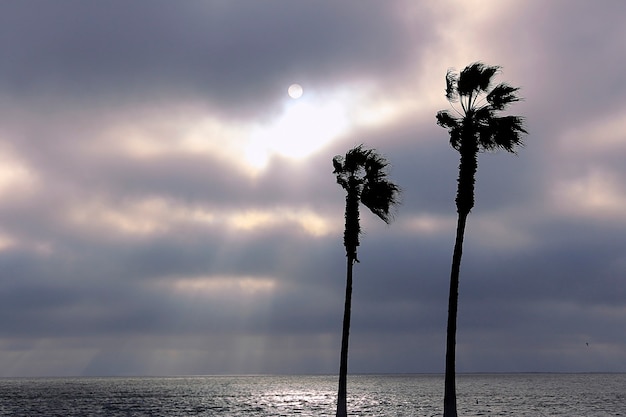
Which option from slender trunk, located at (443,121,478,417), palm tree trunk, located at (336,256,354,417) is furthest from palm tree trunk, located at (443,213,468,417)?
palm tree trunk, located at (336,256,354,417)

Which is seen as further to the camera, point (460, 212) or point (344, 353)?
point (344, 353)

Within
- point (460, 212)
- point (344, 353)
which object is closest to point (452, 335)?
point (460, 212)

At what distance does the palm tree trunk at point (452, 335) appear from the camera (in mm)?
31703

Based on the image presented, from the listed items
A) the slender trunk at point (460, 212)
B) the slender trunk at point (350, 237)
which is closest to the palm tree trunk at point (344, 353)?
the slender trunk at point (350, 237)

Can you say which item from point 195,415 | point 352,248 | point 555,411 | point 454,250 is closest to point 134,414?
point 195,415

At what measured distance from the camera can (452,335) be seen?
3241 cm

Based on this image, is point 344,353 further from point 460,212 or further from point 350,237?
point 460,212

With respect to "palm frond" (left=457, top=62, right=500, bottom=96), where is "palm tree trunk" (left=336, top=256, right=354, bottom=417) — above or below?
below

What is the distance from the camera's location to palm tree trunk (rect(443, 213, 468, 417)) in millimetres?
31703

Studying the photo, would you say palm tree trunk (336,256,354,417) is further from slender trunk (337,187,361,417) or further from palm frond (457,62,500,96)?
palm frond (457,62,500,96)

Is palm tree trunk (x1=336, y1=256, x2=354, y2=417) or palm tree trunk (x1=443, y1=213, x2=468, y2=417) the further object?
palm tree trunk (x1=336, y1=256, x2=354, y2=417)

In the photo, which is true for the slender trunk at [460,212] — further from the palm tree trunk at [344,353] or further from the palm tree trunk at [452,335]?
the palm tree trunk at [344,353]

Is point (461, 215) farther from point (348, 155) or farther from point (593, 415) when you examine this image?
point (593, 415)

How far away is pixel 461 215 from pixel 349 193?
9.16 meters
